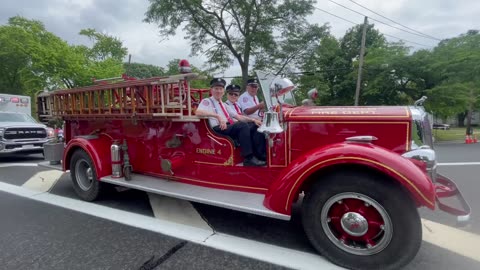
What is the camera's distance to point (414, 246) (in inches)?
98.7

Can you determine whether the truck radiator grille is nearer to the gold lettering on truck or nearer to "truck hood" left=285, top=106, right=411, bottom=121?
the gold lettering on truck

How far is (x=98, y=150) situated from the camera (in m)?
4.57

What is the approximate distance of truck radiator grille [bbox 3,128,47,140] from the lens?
8844 mm

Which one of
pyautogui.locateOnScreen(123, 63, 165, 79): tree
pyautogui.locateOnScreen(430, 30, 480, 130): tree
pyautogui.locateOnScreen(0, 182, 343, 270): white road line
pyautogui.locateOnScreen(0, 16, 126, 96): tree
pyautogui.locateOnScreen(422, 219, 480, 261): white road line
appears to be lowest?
pyautogui.locateOnScreen(422, 219, 480, 261): white road line

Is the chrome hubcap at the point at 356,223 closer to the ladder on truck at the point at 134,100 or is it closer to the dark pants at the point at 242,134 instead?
the dark pants at the point at 242,134

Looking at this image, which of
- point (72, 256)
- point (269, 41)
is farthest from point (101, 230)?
point (269, 41)

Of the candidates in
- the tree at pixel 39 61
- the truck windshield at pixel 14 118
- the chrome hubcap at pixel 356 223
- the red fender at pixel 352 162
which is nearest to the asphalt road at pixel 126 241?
the chrome hubcap at pixel 356 223

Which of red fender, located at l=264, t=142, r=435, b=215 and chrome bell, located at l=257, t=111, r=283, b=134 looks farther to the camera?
chrome bell, located at l=257, t=111, r=283, b=134

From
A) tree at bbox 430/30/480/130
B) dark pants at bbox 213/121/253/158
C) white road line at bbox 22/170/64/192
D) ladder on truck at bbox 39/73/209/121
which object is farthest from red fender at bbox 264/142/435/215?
tree at bbox 430/30/480/130

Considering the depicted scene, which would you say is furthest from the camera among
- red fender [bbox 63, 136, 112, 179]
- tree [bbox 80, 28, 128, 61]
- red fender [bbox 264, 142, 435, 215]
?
tree [bbox 80, 28, 128, 61]

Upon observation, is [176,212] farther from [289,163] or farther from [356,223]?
[356,223]

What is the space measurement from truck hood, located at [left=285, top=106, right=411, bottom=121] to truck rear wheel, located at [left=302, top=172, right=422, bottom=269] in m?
0.67

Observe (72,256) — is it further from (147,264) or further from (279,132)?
(279,132)

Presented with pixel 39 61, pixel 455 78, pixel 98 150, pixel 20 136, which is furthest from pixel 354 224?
pixel 39 61
